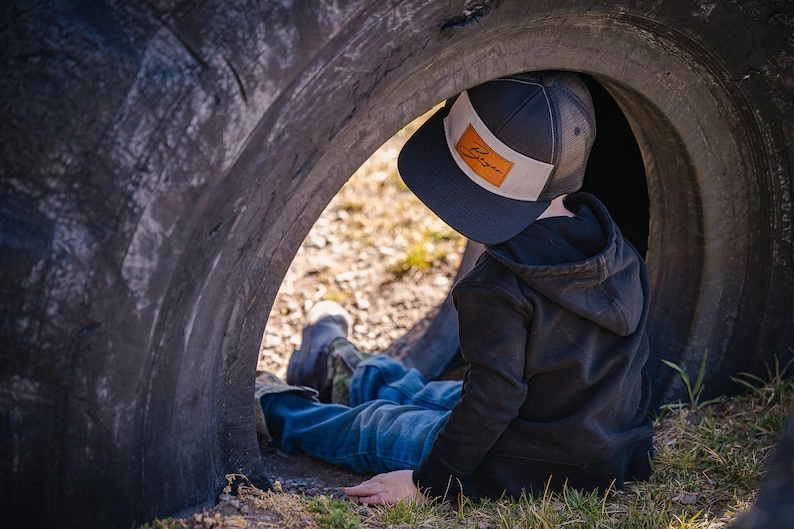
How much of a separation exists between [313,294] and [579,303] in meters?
2.07

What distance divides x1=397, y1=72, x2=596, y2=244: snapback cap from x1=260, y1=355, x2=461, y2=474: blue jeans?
692mm

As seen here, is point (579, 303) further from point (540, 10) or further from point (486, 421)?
point (540, 10)

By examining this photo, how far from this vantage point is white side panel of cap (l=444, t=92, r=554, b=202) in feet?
5.96

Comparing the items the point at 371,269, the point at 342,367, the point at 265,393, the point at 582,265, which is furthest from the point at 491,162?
the point at 371,269

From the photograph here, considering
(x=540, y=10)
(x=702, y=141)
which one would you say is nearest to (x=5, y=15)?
(x=540, y=10)

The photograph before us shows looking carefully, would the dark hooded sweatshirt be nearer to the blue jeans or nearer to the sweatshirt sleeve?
the sweatshirt sleeve

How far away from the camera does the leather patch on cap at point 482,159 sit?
183cm

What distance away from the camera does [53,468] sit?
1.36 meters

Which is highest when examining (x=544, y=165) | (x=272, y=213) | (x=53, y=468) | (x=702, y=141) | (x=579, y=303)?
(x=702, y=141)

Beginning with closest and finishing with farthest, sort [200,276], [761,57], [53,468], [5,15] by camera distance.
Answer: [5,15] → [53,468] → [200,276] → [761,57]

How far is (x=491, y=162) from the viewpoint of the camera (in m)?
1.84

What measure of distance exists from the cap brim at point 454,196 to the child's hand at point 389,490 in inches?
26.2

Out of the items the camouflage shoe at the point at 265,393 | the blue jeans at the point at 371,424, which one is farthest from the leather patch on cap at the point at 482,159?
the camouflage shoe at the point at 265,393

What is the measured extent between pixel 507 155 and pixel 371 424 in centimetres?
95
